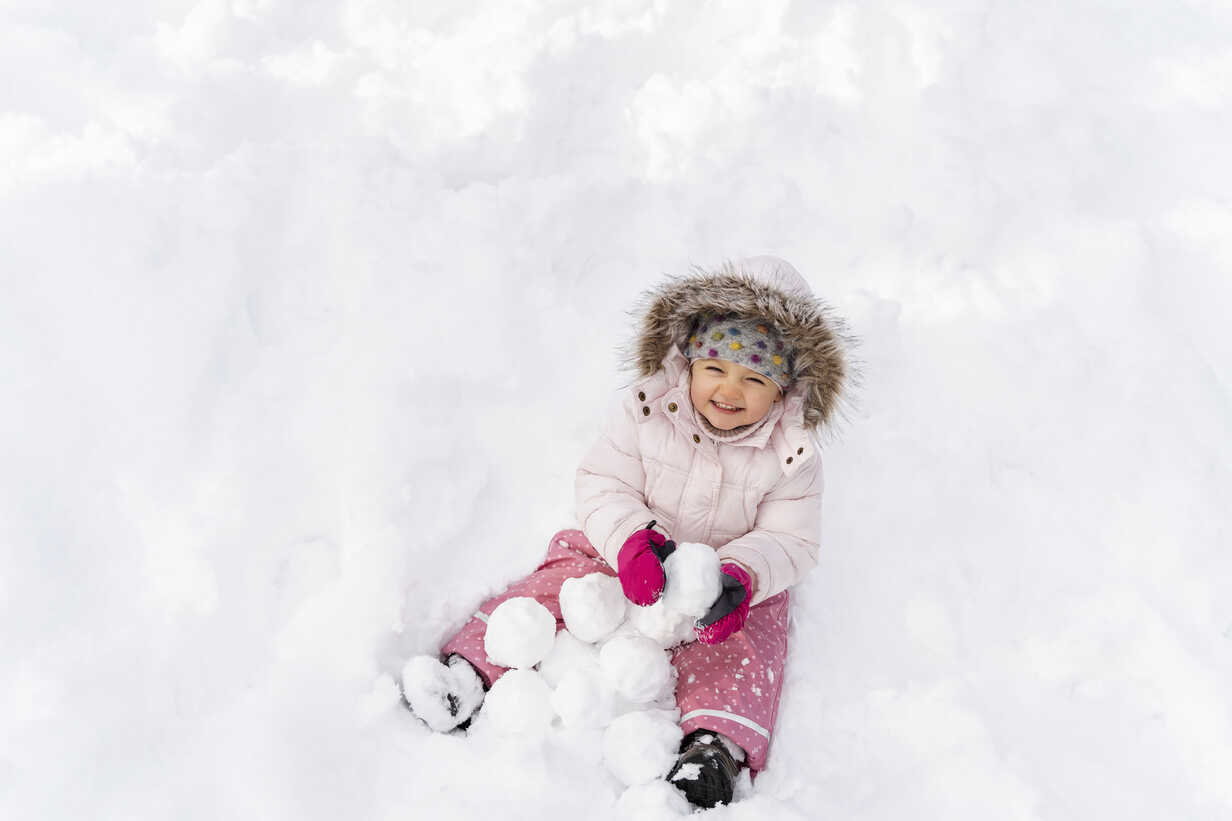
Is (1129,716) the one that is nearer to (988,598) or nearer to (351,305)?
(988,598)

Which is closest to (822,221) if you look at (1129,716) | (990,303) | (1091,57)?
(990,303)

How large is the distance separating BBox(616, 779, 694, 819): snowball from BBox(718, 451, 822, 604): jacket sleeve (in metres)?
0.43

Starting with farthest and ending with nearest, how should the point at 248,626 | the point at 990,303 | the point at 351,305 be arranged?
the point at 990,303 → the point at 351,305 → the point at 248,626

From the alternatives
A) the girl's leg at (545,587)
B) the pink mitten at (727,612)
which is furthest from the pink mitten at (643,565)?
the girl's leg at (545,587)

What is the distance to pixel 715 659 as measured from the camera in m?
1.96

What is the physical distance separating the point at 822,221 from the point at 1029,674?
1464mm

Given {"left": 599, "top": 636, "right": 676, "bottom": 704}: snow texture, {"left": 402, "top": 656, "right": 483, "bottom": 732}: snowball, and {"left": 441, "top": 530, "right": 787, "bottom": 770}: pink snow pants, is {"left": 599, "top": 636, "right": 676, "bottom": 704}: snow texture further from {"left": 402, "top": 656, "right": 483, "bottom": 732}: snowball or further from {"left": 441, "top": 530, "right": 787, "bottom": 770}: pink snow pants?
{"left": 402, "top": 656, "right": 483, "bottom": 732}: snowball

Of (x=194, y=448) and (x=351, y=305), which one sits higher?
(x=351, y=305)

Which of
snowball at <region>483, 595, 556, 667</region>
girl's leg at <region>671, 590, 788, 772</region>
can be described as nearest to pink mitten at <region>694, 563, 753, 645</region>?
girl's leg at <region>671, 590, 788, 772</region>

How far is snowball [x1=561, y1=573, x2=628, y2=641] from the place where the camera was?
6.38ft

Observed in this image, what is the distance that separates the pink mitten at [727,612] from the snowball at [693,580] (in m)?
0.02

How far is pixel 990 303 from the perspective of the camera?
8.98ft

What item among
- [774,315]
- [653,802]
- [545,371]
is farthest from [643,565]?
[545,371]

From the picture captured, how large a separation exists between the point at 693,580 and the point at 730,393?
1.35 ft
